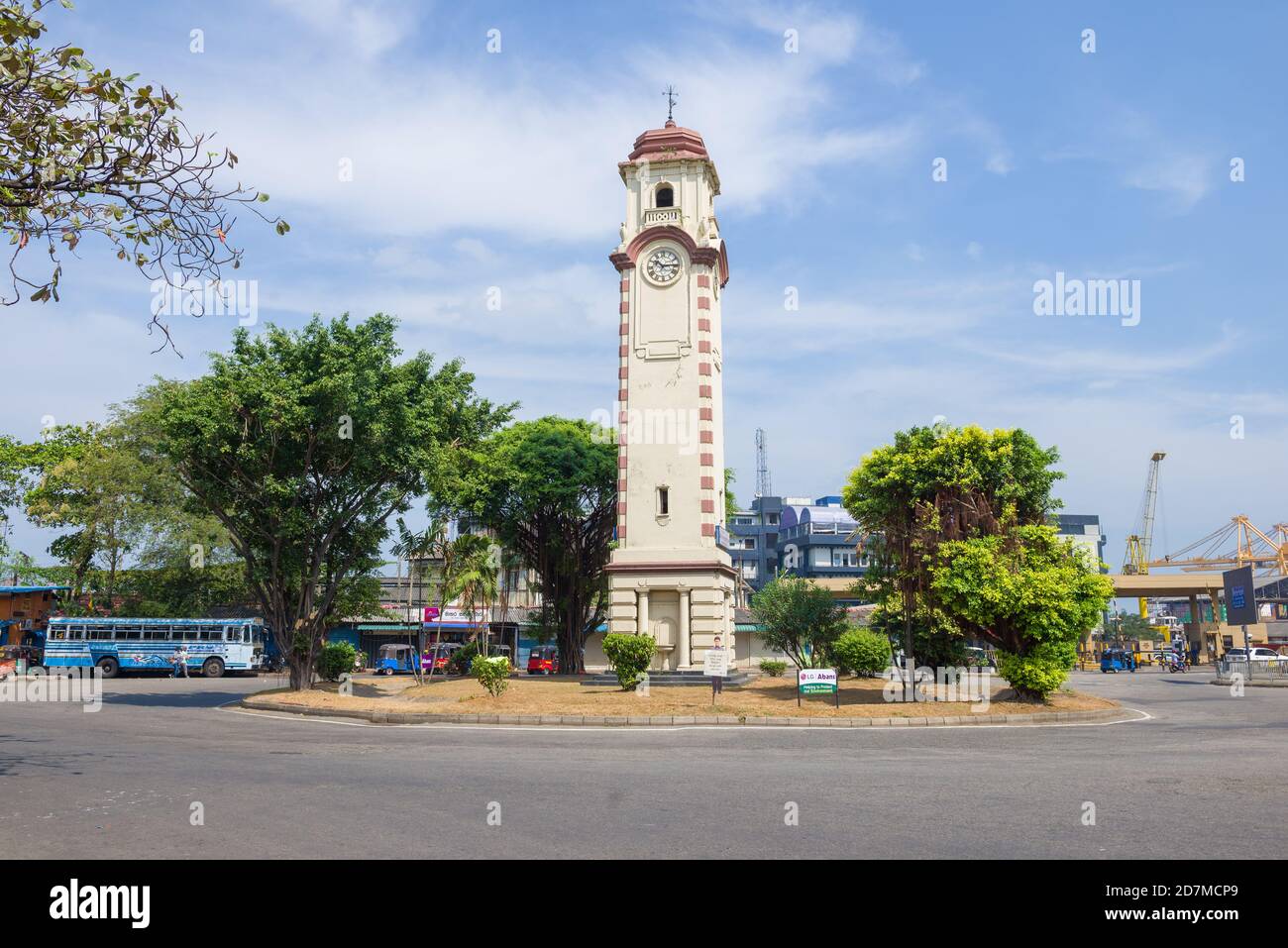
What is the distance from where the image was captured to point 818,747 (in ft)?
52.9

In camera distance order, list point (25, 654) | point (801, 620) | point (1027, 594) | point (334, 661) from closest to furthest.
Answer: point (1027, 594)
point (801, 620)
point (334, 661)
point (25, 654)

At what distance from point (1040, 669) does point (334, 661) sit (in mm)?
21702

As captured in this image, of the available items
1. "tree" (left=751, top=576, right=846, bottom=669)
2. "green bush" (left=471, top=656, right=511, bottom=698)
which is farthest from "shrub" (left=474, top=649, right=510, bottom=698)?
"tree" (left=751, top=576, right=846, bottom=669)

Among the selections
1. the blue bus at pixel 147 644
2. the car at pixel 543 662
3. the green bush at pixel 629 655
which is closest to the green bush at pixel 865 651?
the green bush at pixel 629 655

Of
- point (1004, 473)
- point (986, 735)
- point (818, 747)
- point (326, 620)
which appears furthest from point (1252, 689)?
point (326, 620)

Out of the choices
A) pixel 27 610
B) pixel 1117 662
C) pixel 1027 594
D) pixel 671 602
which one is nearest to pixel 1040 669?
pixel 1027 594

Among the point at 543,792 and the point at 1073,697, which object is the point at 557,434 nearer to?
the point at 1073,697

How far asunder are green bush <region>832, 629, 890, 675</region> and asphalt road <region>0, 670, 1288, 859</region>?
234 inches

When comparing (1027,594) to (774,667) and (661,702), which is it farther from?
(774,667)

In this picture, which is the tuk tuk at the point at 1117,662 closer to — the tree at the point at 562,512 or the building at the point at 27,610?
the tree at the point at 562,512

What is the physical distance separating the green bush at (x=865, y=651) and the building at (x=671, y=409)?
23.9 feet

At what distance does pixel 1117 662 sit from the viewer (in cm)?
6022

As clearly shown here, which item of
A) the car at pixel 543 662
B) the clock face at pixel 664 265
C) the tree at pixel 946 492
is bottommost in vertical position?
the car at pixel 543 662

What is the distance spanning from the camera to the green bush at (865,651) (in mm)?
25141
